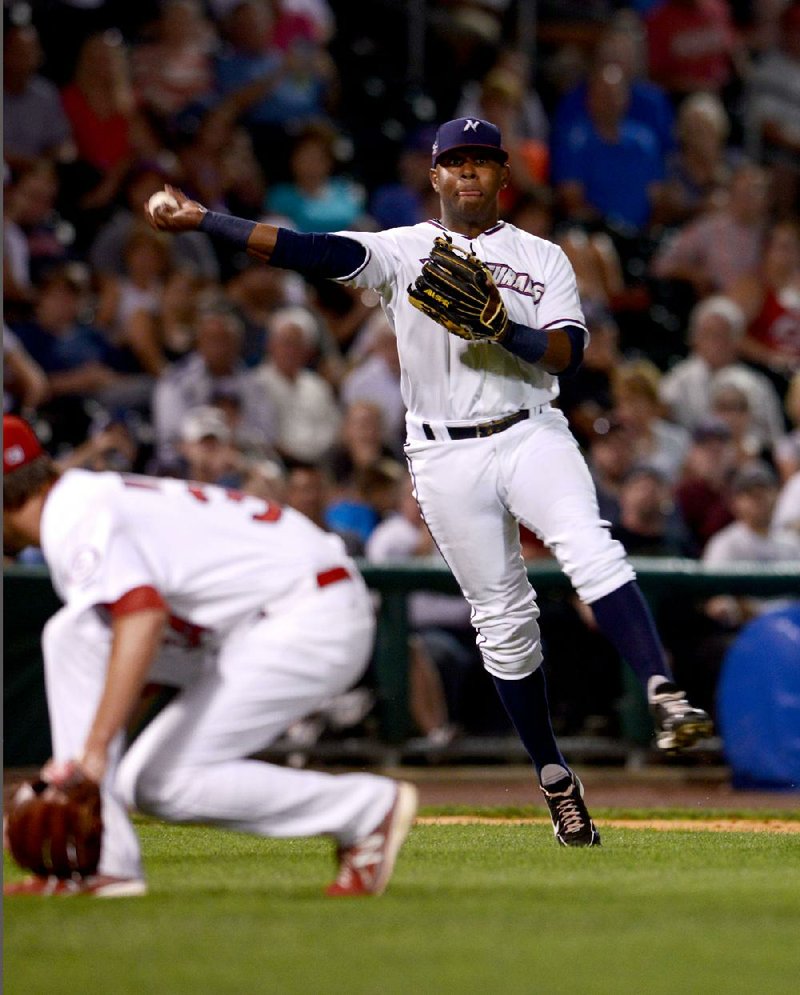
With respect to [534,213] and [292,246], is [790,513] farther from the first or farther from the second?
[292,246]

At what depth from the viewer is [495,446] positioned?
5.45 metres

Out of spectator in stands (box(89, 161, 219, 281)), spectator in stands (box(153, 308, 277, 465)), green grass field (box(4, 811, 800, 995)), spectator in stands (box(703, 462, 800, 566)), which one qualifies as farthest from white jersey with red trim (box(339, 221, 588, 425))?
spectator in stands (box(89, 161, 219, 281))

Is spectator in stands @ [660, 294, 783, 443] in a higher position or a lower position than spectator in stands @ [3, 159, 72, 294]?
lower

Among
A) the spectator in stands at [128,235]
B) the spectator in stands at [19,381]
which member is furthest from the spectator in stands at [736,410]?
the spectator in stands at [19,381]

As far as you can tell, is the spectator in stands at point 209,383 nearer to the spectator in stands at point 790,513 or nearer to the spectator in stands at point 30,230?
the spectator in stands at point 30,230

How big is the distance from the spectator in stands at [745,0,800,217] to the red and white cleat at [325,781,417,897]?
11553 millimetres

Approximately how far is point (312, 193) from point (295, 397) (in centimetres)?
198

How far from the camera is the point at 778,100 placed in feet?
50.5

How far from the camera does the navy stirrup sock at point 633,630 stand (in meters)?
5.17

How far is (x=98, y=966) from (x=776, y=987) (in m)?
1.22

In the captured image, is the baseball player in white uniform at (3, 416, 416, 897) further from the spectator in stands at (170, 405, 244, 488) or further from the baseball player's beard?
the spectator in stands at (170, 405, 244, 488)

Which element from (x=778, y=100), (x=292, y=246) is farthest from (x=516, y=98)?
(x=292, y=246)

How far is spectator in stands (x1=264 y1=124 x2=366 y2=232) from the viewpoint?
11.8 m

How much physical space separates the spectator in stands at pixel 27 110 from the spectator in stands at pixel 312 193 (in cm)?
149
